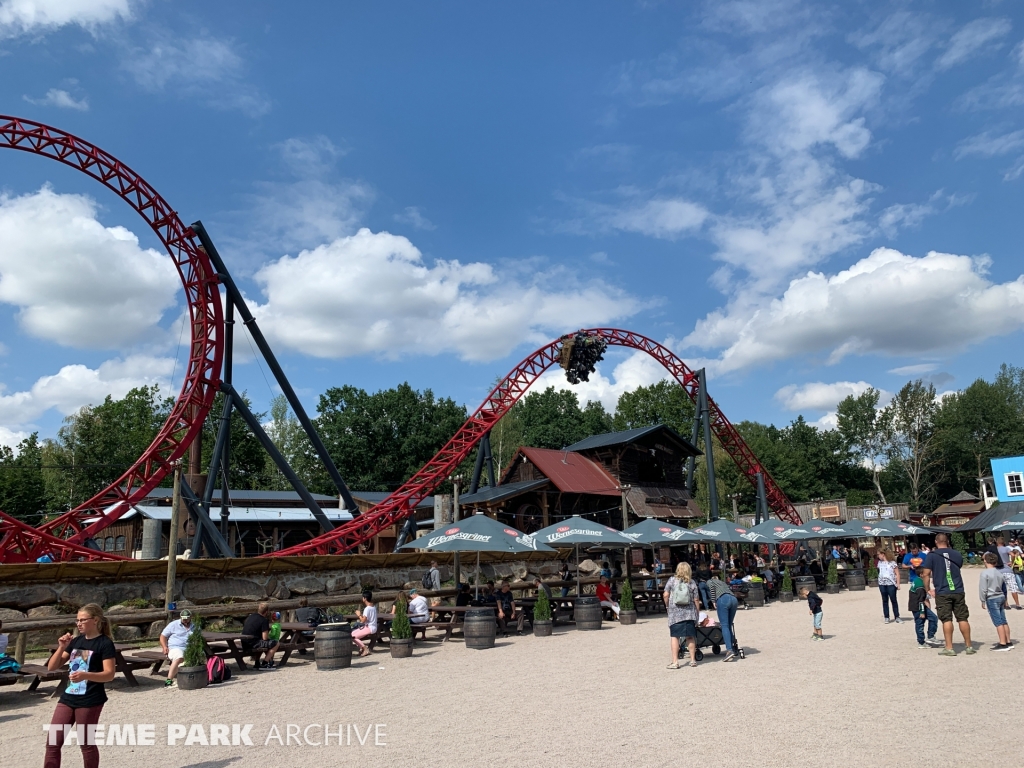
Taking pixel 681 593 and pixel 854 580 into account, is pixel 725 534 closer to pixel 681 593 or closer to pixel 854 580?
pixel 854 580

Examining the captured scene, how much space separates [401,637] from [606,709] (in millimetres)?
6126

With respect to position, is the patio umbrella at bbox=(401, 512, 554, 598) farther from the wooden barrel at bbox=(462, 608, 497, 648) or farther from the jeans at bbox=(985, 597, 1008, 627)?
the jeans at bbox=(985, 597, 1008, 627)

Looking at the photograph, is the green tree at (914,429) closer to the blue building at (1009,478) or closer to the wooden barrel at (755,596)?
the blue building at (1009,478)

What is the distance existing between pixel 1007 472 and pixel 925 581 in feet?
161

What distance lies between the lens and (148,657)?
35.3ft

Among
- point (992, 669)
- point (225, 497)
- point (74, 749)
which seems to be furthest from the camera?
point (225, 497)

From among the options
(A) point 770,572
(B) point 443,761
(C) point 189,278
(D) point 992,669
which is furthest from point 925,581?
(C) point 189,278

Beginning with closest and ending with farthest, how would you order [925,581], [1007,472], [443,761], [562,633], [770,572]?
[443,761]
[925,581]
[562,633]
[770,572]
[1007,472]

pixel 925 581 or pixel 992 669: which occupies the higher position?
pixel 925 581

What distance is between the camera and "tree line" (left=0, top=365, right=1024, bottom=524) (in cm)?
5834

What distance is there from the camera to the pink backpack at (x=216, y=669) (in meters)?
10.9

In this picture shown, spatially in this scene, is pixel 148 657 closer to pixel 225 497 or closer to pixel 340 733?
pixel 340 733

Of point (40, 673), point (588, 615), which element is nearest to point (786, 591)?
point (588, 615)

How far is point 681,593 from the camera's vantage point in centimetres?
1155
